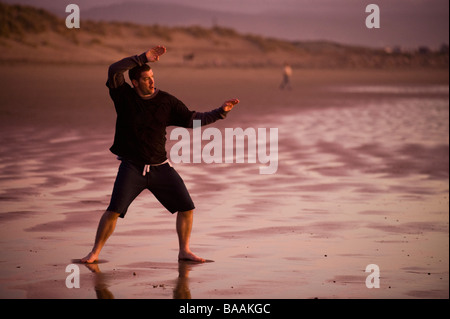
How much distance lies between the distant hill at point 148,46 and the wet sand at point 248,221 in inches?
1951

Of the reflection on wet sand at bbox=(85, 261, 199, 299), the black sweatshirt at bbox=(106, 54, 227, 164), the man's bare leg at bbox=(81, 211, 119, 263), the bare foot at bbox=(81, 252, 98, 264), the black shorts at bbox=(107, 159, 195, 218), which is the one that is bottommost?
the reflection on wet sand at bbox=(85, 261, 199, 299)

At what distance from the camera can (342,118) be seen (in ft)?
93.5

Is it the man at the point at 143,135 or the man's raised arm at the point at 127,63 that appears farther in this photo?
the man at the point at 143,135

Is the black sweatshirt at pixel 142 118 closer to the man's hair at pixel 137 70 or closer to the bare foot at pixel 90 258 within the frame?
the man's hair at pixel 137 70

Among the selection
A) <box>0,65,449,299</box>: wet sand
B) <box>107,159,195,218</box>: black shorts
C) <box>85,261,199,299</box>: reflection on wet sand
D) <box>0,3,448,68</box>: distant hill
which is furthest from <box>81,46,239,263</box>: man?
<box>0,3,448,68</box>: distant hill

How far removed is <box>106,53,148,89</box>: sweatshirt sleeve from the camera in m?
7.88

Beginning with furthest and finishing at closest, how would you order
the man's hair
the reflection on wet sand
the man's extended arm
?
the man's extended arm → the man's hair → the reflection on wet sand

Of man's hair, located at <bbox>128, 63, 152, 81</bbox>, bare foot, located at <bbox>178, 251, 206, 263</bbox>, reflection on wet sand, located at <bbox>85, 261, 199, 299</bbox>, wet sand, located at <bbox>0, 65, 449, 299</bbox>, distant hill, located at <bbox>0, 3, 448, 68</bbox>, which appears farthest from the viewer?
distant hill, located at <bbox>0, 3, 448, 68</bbox>

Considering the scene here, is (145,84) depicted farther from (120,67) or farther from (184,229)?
(184,229)

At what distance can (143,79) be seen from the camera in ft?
26.4

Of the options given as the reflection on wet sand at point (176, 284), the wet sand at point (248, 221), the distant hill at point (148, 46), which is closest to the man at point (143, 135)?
the reflection on wet sand at point (176, 284)

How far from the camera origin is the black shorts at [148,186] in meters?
8.26

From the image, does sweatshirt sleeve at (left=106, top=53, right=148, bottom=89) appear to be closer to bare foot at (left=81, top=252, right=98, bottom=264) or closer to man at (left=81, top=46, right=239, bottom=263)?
man at (left=81, top=46, right=239, bottom=263)
